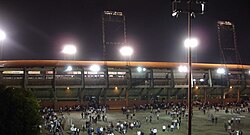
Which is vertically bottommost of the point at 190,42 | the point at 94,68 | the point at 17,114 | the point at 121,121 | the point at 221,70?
the point at 121,121

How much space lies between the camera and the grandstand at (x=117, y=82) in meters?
45.7

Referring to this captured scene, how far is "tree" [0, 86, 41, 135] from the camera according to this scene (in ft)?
42.5

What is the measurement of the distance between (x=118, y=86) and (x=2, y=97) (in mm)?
35555

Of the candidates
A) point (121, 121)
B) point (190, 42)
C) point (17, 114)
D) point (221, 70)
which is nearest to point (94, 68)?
point (121, 121)

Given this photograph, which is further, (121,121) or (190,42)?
(121,121)

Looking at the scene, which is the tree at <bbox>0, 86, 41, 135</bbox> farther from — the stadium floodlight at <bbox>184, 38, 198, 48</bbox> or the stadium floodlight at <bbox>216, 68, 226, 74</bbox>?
the stadium floodlight at <bbox>216, 68, 226, 74</bbox>

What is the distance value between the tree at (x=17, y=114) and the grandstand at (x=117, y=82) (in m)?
31.7

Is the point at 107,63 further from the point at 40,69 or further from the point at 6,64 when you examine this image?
the point at 6,64

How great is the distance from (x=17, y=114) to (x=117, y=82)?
36349 millimetres

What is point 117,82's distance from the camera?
4944 centimetres

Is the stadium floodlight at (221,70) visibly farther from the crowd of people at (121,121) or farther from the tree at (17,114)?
the tree at (17,114)

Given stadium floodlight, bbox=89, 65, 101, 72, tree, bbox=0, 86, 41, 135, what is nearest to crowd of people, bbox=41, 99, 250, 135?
stadium floodlight, bbox=89, 65, 101, 72

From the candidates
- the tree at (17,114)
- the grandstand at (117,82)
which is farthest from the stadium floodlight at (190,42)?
the grandstand at (117,82)

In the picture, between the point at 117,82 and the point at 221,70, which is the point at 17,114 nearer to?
the point at 117,82
